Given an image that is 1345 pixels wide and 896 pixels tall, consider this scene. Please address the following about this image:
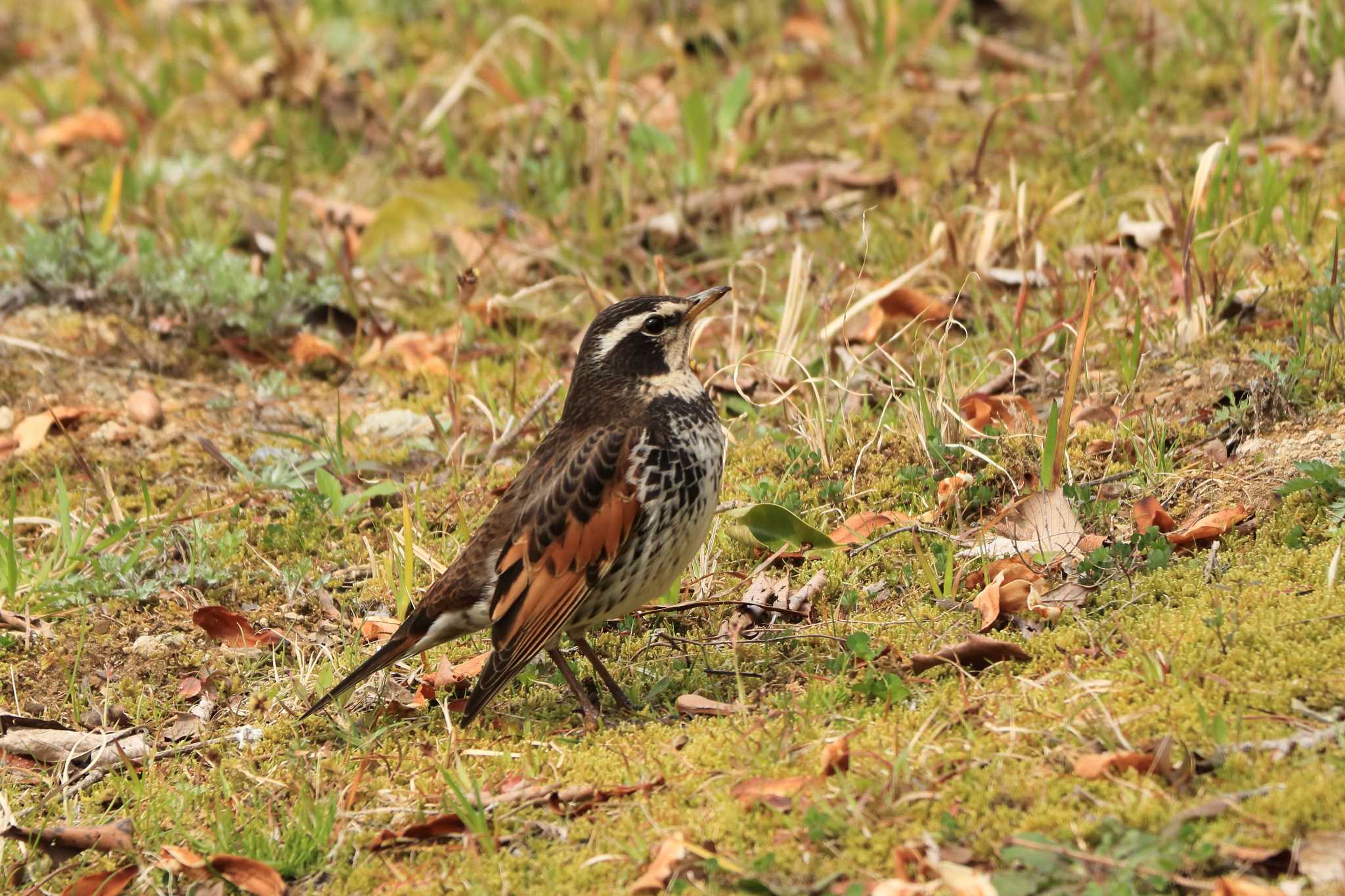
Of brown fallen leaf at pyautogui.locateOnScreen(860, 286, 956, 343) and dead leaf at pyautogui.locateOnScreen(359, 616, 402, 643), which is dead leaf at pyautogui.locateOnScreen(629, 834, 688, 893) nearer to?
dead leaf at pyautogui.locateOnScreen(359, 616, 402, 643)

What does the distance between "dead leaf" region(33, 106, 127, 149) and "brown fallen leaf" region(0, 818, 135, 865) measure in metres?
6.92

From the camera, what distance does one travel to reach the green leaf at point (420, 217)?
9.01 meters

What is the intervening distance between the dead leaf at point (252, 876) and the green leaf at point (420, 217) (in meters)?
5.23

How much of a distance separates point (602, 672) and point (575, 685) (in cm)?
17

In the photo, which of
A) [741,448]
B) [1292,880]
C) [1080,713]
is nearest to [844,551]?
[741,448]

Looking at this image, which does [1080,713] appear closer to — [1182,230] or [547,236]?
[1182,230]

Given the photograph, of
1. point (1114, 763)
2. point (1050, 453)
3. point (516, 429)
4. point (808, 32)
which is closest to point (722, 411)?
point (516, 429)

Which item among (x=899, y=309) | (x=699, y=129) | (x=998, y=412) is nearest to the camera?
(x=998, y=412)

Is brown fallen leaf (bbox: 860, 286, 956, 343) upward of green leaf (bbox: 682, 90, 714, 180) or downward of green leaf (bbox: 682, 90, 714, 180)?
downward

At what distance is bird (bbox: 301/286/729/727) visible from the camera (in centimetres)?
504

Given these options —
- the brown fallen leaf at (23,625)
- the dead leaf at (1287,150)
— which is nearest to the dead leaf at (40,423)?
the brown fallen leaf at (23,625)

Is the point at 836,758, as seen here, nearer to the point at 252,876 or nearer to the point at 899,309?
the point at 252,876

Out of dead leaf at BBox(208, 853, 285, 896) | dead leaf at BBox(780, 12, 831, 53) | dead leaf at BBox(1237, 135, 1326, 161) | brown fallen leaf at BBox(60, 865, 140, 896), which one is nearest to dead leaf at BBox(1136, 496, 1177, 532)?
dead leaf at BBox(208, 853, 285, 896)

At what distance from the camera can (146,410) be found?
754 cm
